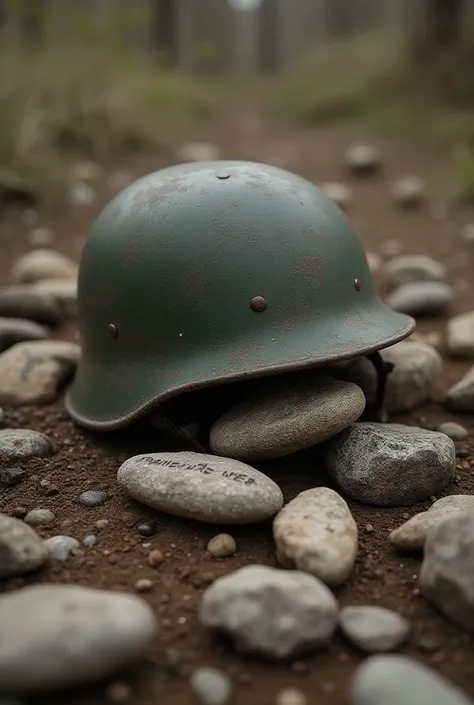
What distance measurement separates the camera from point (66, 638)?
1.50 meters

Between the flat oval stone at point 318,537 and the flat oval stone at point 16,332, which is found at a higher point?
the flat oval stone at point 318,537

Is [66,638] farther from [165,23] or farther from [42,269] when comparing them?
[165,23]

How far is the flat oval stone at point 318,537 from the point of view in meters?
1.93

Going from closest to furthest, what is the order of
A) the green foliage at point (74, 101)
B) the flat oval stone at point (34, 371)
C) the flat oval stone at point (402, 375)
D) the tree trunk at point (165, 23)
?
1. the flat oval stone at point (402, 375)
2. the flat oval stone at point (34, 371)
3. the green foliage at point (74, 101)
4. the tree trunk at point (165, 23)

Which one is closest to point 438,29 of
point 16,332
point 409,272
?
point 409,272

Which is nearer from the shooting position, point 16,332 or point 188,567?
point 188,567

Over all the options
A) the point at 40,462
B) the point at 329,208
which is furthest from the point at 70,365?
the point at 329,208

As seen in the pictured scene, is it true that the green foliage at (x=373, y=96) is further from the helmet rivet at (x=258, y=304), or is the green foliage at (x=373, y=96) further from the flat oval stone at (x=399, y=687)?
the flat oval stone at (x=399, y=687)

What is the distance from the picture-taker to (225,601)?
171cm

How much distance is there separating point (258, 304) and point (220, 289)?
0.14 meters

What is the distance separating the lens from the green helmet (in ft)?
8.05

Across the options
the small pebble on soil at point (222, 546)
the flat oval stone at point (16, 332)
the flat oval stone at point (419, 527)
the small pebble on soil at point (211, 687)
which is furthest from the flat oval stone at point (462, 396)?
the flat oval stone at point (16, 332)

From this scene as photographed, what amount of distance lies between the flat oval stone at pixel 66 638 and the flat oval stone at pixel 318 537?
0.50 metres

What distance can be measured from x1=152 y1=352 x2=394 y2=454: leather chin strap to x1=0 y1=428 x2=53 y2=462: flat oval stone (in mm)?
440
